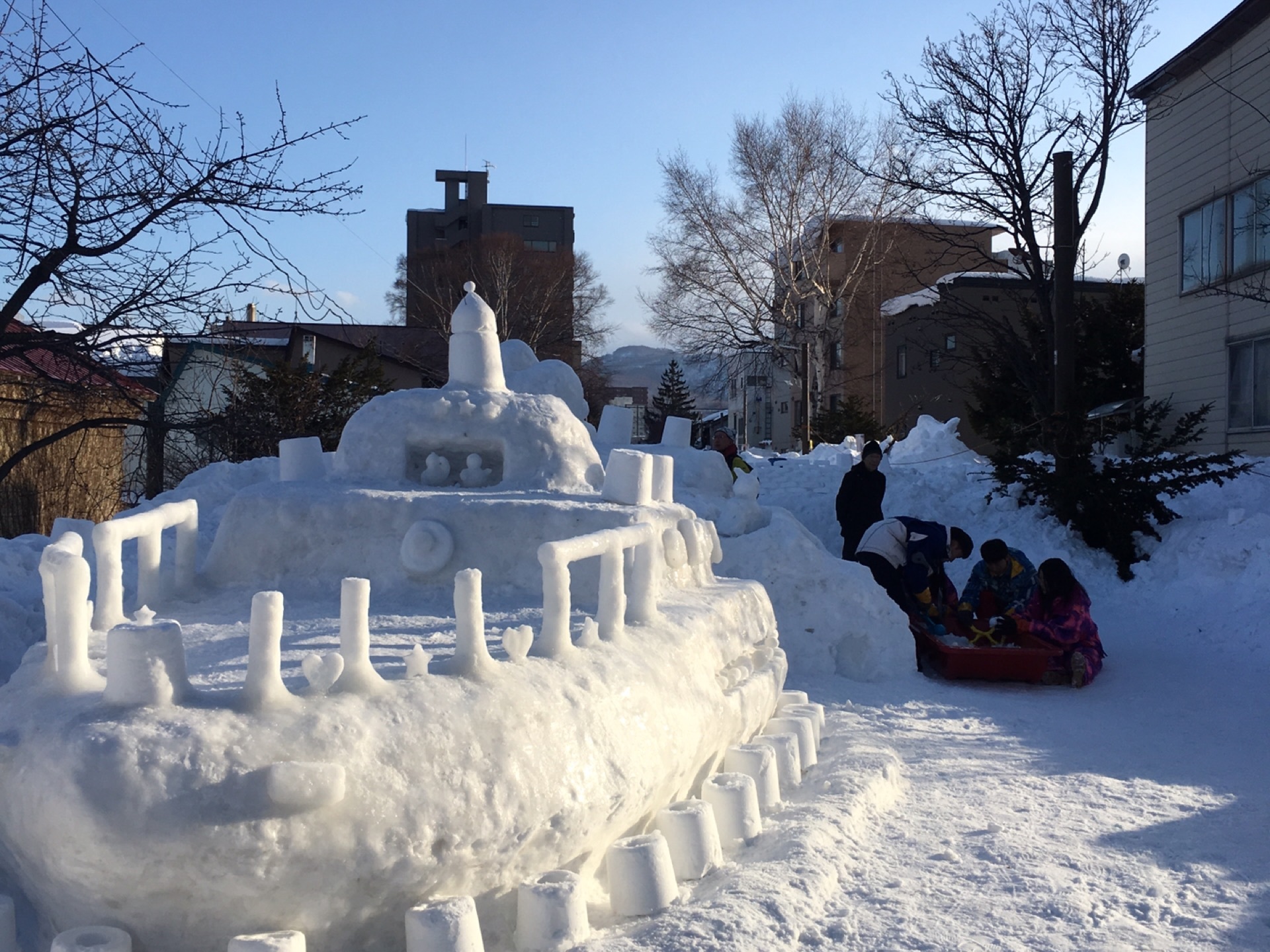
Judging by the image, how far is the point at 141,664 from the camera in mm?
2650

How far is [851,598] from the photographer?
8.34 metres

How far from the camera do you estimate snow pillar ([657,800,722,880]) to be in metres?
3.76

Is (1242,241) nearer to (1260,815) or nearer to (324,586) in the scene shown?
(1260,815)

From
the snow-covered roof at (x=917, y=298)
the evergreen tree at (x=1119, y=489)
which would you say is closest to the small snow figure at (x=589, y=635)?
the evergreen tree at (x=1119, y=489)

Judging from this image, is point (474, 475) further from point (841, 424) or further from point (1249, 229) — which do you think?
point (841, 424)

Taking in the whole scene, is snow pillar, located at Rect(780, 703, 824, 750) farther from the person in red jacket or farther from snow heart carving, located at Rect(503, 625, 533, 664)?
snow heart carving, located at Rect(503, 625, 533, 664)

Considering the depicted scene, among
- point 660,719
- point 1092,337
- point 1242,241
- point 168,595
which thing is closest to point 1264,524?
point 1242,241

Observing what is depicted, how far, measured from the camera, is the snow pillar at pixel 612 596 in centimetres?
395

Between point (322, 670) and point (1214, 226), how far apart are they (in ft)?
52.8

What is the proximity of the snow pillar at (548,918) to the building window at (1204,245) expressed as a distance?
47.8 ft

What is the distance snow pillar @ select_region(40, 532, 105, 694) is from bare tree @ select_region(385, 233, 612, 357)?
2340 centimetres

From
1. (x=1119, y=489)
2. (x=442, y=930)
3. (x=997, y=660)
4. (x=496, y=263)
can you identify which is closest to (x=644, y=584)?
(x=442, y=930)

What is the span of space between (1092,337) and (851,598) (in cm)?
1657

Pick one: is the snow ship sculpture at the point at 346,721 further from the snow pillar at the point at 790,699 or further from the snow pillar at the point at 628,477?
the snow pillar at the point at 790,699
